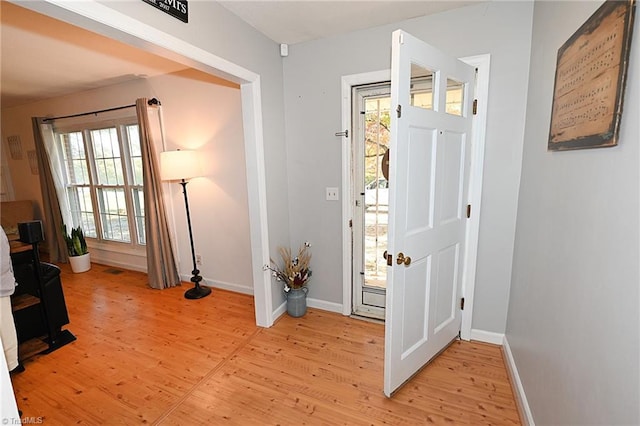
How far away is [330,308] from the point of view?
2885 millimetres

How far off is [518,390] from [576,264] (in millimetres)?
1066

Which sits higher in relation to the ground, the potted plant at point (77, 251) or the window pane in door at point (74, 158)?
the window pane in door at point (74, 158)

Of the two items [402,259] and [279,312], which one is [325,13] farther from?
[279,312]

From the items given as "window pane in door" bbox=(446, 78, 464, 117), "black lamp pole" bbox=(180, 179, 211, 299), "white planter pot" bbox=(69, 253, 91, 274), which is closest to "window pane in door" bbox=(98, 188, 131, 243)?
"white planter pot" bbox=(69, 253, 91, 274)

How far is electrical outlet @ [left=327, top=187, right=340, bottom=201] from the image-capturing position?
2.64 meters

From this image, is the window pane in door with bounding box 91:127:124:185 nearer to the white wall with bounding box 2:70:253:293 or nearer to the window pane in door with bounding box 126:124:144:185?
the window pane in door with bounding box 126:124:144:185

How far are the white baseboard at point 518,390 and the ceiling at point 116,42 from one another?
97.5 inches

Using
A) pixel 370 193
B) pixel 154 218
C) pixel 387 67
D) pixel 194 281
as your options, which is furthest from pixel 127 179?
pixel 387 67

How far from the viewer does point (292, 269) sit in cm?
273

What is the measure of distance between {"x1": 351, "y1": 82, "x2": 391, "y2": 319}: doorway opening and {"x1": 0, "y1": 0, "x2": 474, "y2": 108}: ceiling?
0.52m

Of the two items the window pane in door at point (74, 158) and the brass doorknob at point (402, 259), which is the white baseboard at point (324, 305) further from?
the window pane in door at point (74, 158)

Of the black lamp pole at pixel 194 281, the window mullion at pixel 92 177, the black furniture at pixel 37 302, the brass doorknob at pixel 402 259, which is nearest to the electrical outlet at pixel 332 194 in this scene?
the brass doorknob at pixel 402 259

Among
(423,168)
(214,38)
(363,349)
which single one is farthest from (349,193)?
(214,38)

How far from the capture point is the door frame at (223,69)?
1.23 meters
